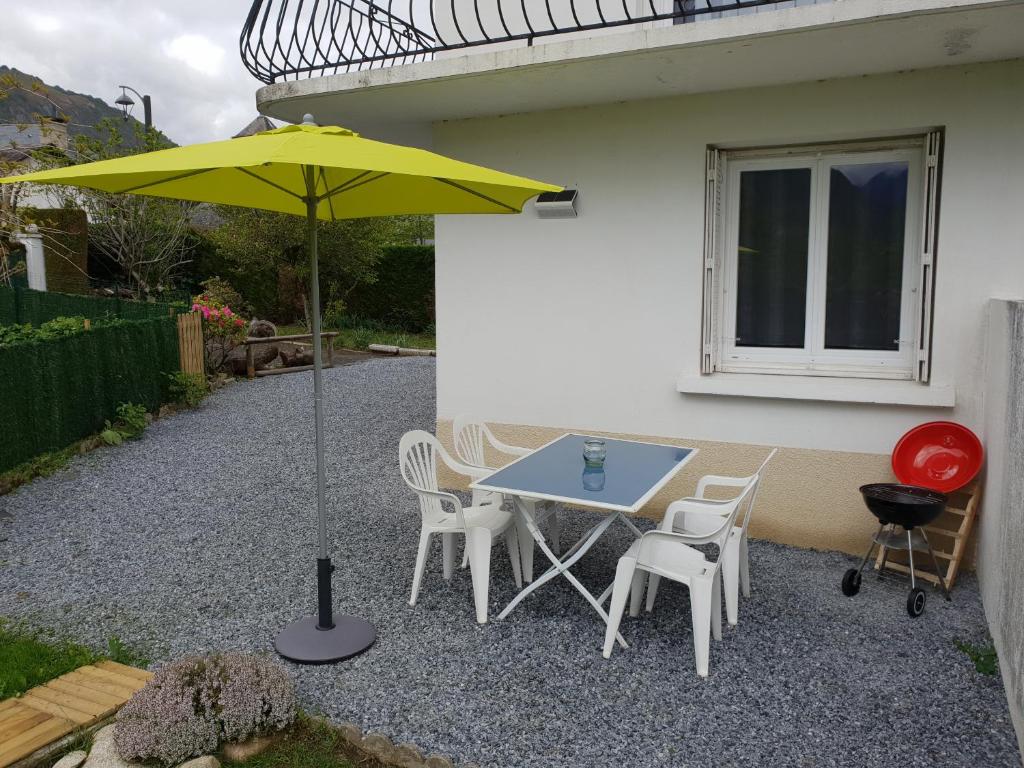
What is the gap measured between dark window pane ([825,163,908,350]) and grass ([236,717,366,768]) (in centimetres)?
434

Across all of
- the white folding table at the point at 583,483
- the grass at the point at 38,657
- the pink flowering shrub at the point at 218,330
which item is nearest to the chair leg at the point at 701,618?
the white folding table at the point at 583,483

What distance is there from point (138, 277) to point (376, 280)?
20.0ft

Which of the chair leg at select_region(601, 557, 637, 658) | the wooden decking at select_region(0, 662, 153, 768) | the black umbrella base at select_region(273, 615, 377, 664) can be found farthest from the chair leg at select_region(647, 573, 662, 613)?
the wooden decking at select_region(0, 662, 153, 768)

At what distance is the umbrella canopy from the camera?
9.93ft

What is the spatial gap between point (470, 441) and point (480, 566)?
5.21 feet

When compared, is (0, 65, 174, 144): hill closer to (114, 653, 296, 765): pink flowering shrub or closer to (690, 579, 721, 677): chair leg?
(114, 653, 296, 765): pink flowering shrub

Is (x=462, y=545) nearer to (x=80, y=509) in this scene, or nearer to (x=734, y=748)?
(x=734, y=748)

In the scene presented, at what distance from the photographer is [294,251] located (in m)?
18.4

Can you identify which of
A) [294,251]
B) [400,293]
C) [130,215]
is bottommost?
[400,293]

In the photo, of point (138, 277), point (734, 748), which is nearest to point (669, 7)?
point (734, 748)

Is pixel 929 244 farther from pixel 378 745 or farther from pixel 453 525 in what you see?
pixel 378 745

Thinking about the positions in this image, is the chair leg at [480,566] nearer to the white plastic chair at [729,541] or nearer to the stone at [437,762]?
the white plastic chair at [729,541]

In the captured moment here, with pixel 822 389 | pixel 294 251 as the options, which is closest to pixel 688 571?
pixel 822 389

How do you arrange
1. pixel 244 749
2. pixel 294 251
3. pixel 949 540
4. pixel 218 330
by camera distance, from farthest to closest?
pixel 294 251 < pixel 218 330 < pixel 949 540 < pixel 244 749
